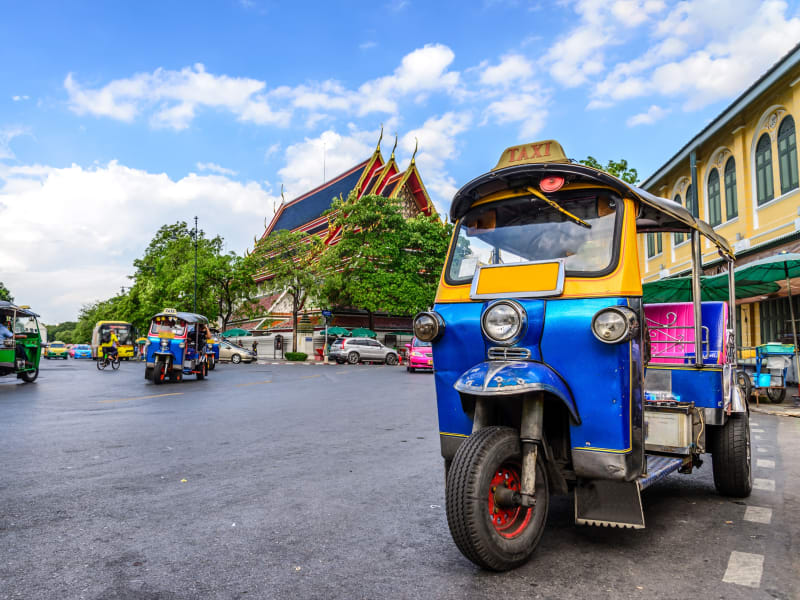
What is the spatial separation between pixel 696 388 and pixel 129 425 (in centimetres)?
714

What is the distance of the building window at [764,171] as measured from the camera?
17562mm

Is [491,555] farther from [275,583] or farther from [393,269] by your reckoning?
[393,269]

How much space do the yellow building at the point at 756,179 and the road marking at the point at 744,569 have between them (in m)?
14.6

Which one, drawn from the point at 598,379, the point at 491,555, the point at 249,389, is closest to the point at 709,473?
the point at 598,379

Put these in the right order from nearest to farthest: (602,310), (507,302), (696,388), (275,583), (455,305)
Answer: (275,583)
(602,310)
(507,302)
(455,305)
(696,388)

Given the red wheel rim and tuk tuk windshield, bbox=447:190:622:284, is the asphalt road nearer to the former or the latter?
the red wheel rim

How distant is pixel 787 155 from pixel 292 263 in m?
28.6

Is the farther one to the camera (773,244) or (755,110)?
(755,110)

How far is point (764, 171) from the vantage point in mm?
17844

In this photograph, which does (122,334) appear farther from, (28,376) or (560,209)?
(560,209)

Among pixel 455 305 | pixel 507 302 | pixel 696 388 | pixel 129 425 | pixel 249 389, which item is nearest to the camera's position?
pixel 507 302

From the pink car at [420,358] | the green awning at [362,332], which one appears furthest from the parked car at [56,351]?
the pink car at [420,358]

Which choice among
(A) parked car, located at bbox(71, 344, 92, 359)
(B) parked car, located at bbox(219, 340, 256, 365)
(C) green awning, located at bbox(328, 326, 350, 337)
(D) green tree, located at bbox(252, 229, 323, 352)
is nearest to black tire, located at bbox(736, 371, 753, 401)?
(B) parked car, located at bbox(219, 340, 256, 365)

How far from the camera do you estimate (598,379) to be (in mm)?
3309
